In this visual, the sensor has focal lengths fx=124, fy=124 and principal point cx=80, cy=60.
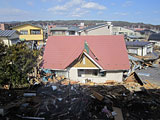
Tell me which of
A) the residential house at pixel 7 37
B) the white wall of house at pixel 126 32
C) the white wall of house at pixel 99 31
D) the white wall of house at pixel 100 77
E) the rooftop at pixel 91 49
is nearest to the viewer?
the rooftop at pixel 91 49

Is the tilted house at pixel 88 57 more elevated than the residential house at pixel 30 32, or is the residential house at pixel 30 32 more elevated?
the residential house at pixel 30 32

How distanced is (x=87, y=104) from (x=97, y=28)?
22.9 m

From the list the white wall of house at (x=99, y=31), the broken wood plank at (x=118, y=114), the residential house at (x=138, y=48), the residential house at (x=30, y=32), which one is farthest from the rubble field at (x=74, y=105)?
the residential house at (x=30, y=32)

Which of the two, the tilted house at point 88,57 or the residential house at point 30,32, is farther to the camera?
the residential house at point 30,32

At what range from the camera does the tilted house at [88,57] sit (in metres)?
12.0

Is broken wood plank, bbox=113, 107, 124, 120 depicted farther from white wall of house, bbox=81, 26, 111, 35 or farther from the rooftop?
white wall of house, bbox=81, 26, 111, 35

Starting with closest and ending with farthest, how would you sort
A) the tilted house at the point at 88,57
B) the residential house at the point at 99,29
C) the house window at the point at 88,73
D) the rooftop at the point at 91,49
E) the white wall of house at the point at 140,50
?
1. the tilted house at the point at 88,57
2. the rooftop at the point at 91,49
3. the house window at the point at 88,73
4. the white wall of house at the point at 140,50
5. the residential house at the point at 99,29

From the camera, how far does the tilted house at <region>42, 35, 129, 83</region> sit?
1197 centimetres

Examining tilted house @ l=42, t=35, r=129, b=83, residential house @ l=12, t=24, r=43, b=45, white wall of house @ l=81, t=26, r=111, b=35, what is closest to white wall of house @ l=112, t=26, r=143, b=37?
white wall of house @ l=81, t=26, r=111, b=35

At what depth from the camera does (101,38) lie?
14219 millimetres

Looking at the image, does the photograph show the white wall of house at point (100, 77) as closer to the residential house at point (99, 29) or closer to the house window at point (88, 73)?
the house window at point (88, 73)

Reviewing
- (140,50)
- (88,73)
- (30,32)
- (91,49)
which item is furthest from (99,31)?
(30,32)

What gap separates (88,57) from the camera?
11.6 m

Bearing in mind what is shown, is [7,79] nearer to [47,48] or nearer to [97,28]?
[47,48]
